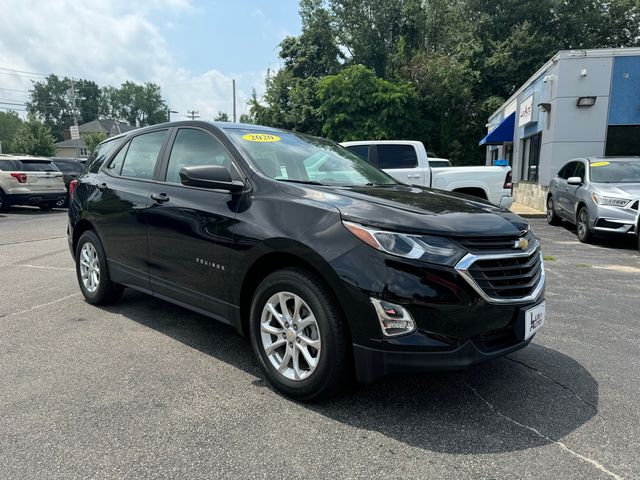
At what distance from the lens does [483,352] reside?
265 cm

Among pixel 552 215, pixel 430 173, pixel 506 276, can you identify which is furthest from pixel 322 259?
pixel 552 215

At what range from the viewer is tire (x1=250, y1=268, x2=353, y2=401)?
272cm

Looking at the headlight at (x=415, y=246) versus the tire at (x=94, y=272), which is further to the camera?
the tire at (x=94, y=272)

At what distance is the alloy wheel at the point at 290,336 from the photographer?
286cm

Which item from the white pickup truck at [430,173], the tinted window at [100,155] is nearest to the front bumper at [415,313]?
the tinted window at [100,155]

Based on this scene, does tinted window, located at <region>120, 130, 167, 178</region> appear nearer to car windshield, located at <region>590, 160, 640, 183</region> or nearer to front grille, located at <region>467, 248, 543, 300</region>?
front grille, located at <region>467, 248, 543, 300</region>

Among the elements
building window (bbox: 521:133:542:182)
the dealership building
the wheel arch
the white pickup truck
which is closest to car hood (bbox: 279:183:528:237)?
the wheel arch

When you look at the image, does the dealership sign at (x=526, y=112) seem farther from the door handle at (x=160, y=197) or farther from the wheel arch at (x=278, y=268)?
the wheel arch at (x=278, y=268)

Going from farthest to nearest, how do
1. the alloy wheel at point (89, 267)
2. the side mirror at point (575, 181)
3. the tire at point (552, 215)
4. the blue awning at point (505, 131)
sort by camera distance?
the blue awning at point (505, 131)
the tire at point (552, 215)
the side mirror at point (575, 181)
the alloy wheel at point (89, 267)

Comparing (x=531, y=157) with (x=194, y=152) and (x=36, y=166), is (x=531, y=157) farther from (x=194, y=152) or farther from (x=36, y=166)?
(x=36, y=166)

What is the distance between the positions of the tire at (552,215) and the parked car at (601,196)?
538 mm

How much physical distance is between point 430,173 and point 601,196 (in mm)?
3285

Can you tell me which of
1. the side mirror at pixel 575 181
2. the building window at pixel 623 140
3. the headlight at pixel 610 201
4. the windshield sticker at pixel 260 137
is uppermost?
the building window at pixel 623 140

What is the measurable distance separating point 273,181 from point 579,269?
18.4ft
